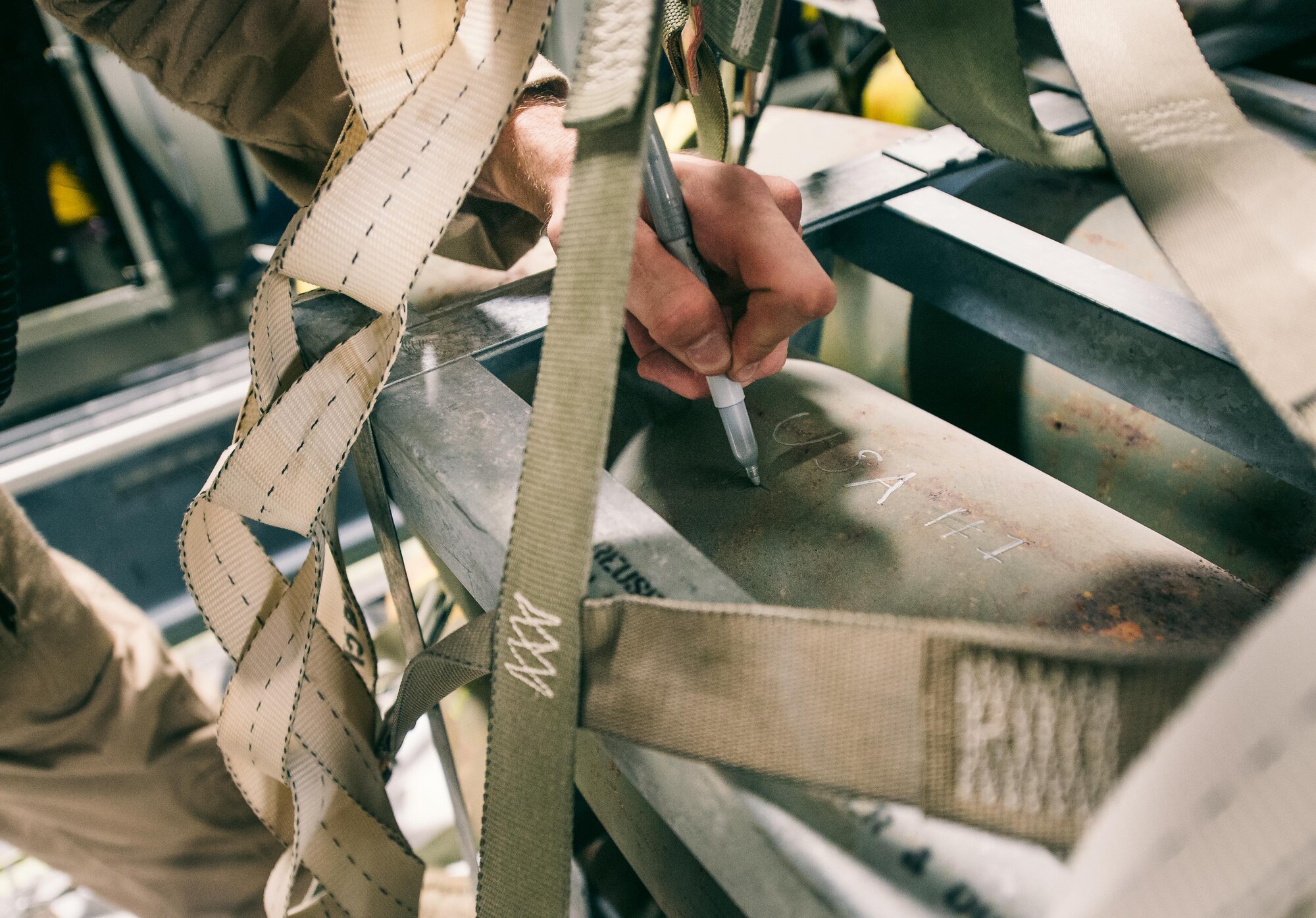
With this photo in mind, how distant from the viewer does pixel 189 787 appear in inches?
32.0

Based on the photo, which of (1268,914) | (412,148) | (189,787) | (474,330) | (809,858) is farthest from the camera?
(189,787)

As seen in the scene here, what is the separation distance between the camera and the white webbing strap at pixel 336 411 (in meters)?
0.42

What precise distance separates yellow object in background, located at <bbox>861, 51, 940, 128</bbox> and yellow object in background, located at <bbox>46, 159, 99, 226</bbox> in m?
1.47

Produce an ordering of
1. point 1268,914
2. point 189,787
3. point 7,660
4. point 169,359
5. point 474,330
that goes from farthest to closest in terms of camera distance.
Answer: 1. point 169,359
2. point 189,787
3. point 7,660
4. point 474,330
5. point 1268,914

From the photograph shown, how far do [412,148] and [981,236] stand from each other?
1.38 ft

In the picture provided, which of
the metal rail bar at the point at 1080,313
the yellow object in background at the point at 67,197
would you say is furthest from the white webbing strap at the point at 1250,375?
the yellow object in background at the point at 67,197

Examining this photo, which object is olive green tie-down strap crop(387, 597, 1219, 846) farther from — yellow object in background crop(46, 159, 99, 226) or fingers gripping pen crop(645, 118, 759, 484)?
yellow object in background crop(46, 159, 99, 226)

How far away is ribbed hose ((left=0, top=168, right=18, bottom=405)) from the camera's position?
29.0 inches

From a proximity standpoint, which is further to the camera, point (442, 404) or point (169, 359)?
point (169, 359)

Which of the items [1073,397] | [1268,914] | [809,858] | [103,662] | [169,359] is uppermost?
[1268,914]

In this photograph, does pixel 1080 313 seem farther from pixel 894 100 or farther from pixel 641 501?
pixel 894 100

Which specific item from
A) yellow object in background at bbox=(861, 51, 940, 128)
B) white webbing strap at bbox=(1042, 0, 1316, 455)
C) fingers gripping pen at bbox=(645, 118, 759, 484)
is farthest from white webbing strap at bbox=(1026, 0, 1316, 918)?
yellow object in background at bbox=(861, 51, 940, 128)

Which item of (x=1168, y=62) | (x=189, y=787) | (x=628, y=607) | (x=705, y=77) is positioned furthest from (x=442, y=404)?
(x=189, y=787)

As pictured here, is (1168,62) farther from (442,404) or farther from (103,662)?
(103,662)
